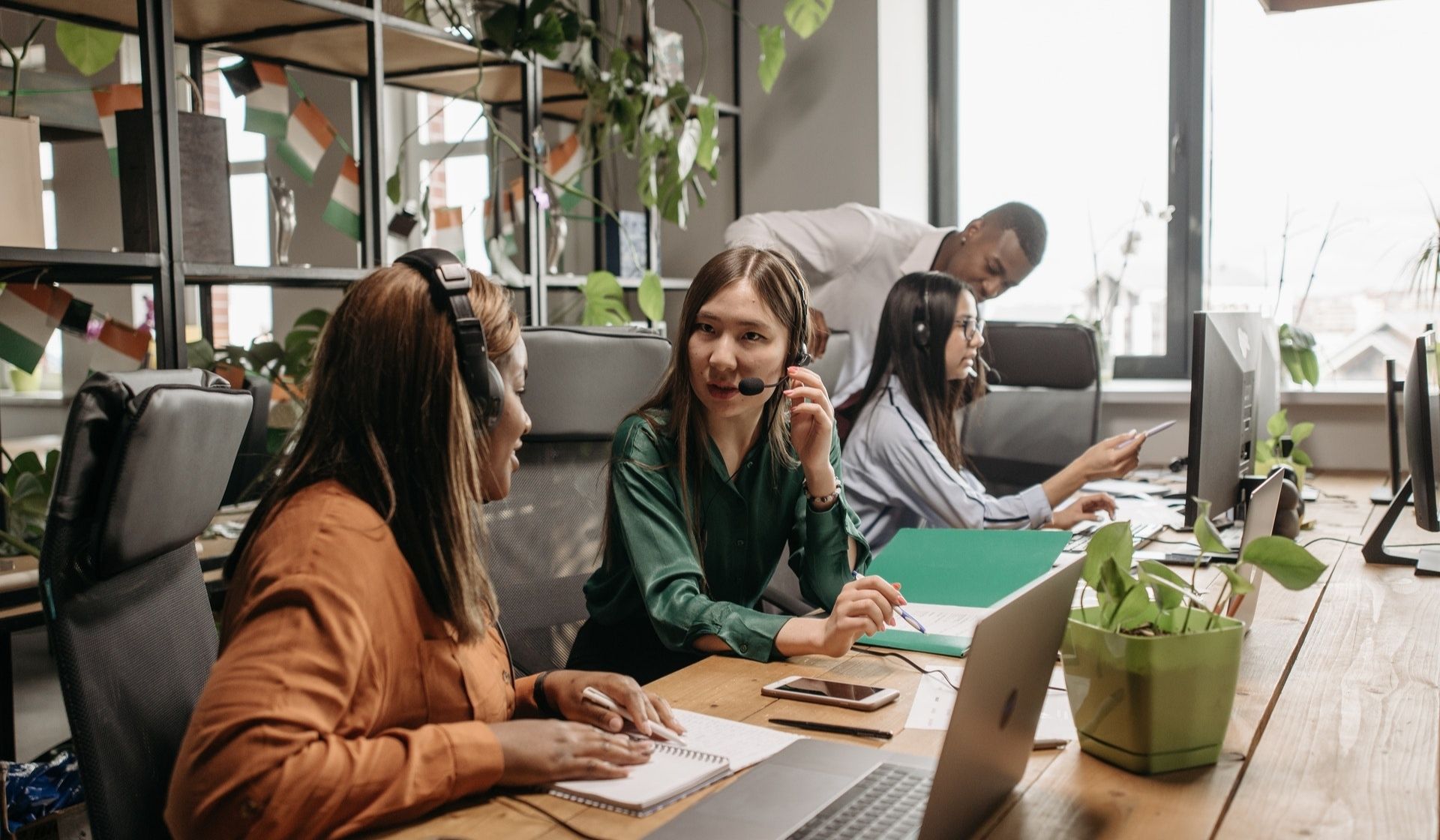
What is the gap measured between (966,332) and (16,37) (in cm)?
420

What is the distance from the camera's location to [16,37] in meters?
4.74

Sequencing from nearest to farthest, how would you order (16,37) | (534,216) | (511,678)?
(511,678) < (534,216) < (16,37)

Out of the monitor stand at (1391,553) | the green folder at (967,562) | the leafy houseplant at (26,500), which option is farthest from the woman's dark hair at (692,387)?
the leafy houseplant at (26,500)

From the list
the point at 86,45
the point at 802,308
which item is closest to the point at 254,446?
the point at 86,45

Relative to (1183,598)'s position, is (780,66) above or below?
above

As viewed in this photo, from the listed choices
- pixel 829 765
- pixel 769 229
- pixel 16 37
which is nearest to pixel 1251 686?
pixel 829 765

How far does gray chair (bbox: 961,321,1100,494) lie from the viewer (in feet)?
10.4

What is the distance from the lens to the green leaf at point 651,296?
135 inches

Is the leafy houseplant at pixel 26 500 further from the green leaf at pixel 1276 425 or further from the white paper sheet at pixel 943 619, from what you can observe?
the green leaf at pixel 1276 425

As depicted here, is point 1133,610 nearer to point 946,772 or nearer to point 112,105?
point 946,772

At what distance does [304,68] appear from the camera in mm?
3055

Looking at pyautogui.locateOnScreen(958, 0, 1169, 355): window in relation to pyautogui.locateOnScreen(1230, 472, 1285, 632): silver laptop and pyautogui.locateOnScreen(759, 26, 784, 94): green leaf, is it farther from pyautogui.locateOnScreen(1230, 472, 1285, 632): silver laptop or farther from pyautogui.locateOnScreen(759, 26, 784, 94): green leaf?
pyautogui.locateOnScreen(1230, 472, 1285, 632): silver laptop

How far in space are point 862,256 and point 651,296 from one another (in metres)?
0.61

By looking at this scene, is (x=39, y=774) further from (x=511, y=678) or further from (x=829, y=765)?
(x=829, y=765)
